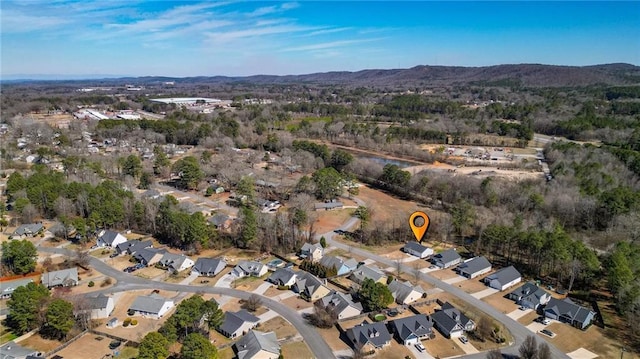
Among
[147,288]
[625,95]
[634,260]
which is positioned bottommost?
[147,288]

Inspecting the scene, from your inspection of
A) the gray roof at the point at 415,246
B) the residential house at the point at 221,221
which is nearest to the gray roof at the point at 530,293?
the gray roof at the point at 415,246

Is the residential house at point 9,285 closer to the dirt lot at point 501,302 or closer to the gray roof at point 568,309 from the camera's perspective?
the dirt lot at point 501,302

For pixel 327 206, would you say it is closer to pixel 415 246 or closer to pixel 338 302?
pixel 415 246

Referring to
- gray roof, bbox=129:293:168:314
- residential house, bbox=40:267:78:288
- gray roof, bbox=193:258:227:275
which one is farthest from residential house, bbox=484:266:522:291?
residential house, bbox=40:267:78:288

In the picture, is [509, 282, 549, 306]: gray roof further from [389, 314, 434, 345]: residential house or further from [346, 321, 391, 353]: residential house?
[346, 321, 391, 353]: residential house

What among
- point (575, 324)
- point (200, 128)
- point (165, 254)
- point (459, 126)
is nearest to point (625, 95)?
point (459, 126)

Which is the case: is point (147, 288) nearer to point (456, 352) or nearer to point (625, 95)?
point (456, 352)
